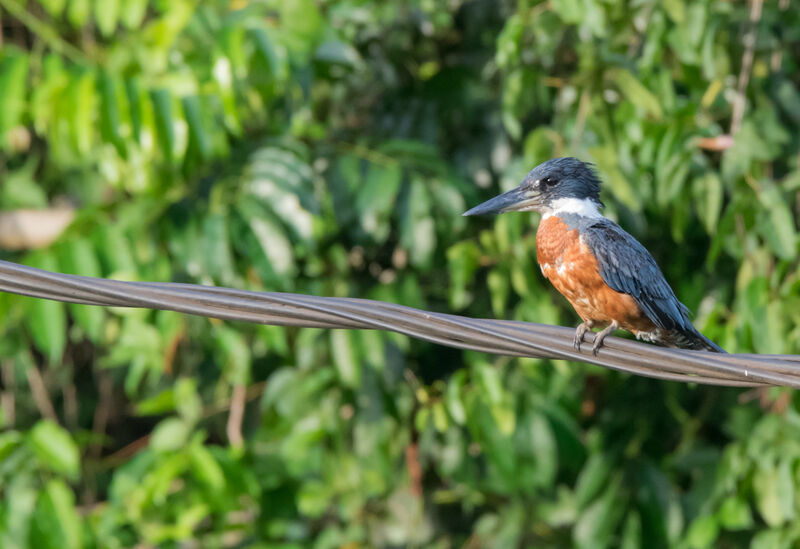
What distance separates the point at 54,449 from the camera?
131 inches

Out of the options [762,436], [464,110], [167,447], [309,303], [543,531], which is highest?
[464,110]

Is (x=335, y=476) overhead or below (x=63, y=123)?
below

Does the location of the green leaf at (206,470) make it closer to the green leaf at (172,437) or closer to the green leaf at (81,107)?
the green leaf at (172,437)

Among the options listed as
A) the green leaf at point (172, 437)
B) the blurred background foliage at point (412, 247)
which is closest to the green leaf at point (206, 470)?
the blurred background foliage at point (412, 247)

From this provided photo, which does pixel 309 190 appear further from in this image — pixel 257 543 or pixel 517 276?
pixel 257 543

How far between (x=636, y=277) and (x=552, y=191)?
435 mm

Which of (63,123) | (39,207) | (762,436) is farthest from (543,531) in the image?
(39,207)

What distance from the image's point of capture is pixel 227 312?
180cm

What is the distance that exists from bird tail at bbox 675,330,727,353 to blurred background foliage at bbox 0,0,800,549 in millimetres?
202

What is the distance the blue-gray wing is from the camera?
8.37 feet

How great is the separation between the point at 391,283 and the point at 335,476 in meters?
0.74

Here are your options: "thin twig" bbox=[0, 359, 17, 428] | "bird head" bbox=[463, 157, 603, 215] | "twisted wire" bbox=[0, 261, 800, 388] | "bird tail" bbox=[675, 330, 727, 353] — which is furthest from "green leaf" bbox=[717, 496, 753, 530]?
"thin twig" bbox=[0, 359, 17, 428]

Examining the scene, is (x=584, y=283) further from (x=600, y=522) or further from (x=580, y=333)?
(x=600, y=522)

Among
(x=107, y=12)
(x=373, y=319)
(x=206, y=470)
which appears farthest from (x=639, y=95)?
(x=206, y=470)
